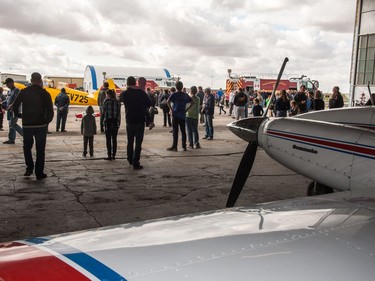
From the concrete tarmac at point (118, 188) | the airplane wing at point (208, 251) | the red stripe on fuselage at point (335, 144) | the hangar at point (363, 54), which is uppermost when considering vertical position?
the hangar at point (363, 54)

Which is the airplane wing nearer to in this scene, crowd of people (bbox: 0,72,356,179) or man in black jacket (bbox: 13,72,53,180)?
crowd of people (bbox: 0,72,356,179)

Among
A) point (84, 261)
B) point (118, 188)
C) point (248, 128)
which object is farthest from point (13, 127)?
point (84, 261)

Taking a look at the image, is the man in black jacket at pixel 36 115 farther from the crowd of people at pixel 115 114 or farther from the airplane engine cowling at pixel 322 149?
the airplane engine cowling at pixel 322 149

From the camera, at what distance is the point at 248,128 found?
5598 mm

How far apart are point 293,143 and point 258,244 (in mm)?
3461

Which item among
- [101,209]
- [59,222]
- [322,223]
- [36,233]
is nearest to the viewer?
[322,223]

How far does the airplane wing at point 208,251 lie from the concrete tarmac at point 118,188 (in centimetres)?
281

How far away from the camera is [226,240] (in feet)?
5.49

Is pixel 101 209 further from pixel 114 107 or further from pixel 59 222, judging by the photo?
pixel 114 107

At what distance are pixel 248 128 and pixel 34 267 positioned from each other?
4.43 metres

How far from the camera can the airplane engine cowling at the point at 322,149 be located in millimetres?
4121

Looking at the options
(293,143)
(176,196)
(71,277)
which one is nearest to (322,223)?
(71,277)

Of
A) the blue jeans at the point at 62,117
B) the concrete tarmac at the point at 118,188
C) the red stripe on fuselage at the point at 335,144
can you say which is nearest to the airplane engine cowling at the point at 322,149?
the red stripe on fuselage at the point at 335,144

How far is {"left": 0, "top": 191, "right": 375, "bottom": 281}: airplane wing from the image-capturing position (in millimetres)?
1395
